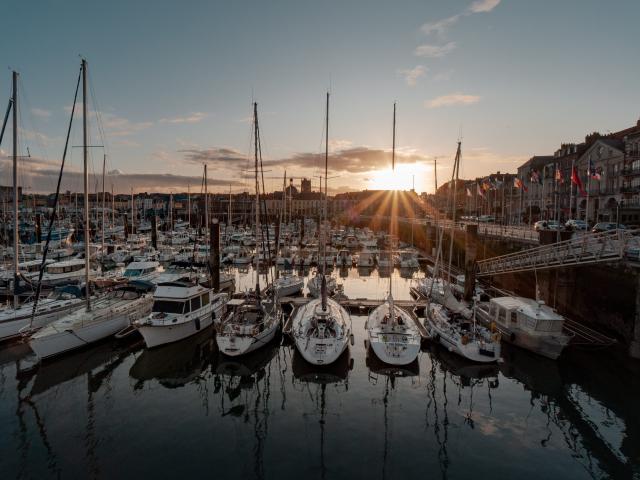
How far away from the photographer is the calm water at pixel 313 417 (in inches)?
539

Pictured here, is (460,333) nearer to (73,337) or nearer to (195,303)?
(195,303)

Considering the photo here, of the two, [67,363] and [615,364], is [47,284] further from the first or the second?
[615,364]

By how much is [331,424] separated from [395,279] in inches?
1445

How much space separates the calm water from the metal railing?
19.5ft

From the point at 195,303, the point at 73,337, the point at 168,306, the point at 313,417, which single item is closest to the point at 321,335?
the point at 313,417

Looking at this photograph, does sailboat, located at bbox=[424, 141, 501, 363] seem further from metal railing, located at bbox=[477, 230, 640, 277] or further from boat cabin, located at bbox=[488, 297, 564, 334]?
metal railing, located at bbox=[477, 230, 640, 277]

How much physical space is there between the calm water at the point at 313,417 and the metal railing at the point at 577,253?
595cm

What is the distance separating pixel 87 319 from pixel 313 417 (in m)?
15.8

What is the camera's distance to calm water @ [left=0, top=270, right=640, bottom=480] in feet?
44.9

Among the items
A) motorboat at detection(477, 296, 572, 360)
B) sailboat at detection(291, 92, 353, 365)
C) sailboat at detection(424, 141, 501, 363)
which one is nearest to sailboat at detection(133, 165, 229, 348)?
sailboat at detection(291, 92, 353, 365)

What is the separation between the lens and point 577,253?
2662cm

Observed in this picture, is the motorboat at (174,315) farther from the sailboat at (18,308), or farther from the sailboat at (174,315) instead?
the sailboat at (18,308)

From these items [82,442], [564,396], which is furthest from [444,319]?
[82,442]

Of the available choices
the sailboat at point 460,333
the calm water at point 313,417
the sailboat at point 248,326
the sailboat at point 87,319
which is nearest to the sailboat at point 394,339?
the calm water at point 313,417
